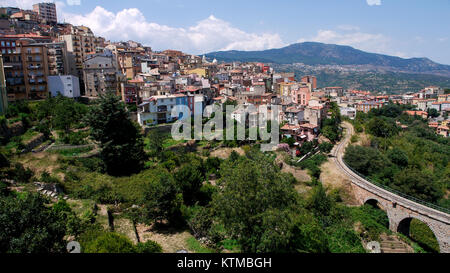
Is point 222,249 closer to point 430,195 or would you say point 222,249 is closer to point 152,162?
point 152,162

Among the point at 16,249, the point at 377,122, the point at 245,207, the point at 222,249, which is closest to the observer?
the point at 16,249

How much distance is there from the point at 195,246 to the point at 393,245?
40.8 ft

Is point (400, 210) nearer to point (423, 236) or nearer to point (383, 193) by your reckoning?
point (383, 193)

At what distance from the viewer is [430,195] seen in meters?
22.5

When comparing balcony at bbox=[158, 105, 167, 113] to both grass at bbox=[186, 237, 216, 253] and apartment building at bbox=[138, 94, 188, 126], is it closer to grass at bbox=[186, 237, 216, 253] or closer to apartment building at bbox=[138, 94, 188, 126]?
apartment building at bbox=[138, 94, 188, 126]

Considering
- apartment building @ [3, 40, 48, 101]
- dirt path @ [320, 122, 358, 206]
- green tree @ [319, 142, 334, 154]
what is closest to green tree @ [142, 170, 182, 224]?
dirt path @ [320, 122, 358, 206]

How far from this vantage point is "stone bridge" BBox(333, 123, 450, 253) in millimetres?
17438

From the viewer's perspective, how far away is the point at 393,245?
1669 cm

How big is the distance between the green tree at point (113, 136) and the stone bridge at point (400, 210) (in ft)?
52.8

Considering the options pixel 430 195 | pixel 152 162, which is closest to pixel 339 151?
pixel 430 195

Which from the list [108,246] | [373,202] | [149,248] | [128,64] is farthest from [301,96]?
[108,246]

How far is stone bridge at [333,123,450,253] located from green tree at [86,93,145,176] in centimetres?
1608

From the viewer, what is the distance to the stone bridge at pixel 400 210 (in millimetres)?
17438
